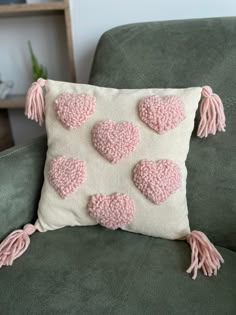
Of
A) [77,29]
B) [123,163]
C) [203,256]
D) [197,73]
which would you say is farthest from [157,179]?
[77,29]

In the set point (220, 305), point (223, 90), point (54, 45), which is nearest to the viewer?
point (220, 305)

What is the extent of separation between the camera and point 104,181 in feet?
2.76

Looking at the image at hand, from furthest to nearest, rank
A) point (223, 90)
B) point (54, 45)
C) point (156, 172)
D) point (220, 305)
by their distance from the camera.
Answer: point (54, 45) < point (223, 90) < point (156, 172) < point (220, 305)

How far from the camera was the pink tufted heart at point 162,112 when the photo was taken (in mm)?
811

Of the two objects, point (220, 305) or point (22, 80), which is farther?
point (22, 80)

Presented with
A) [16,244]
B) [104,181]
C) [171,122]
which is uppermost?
[171,122]

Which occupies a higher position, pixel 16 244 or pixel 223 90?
pixel 223 90

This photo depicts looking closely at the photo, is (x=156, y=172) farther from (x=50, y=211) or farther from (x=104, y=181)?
(x=50, y=211)

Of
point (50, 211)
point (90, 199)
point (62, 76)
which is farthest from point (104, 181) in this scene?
point (62, 76)

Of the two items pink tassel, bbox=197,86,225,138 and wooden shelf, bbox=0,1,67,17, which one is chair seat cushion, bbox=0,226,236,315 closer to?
pink tassel, bbox=197,86,225,138

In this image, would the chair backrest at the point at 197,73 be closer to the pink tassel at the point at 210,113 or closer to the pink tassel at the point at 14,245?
the pink tassel at the point at 210,113

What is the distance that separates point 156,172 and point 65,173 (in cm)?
22

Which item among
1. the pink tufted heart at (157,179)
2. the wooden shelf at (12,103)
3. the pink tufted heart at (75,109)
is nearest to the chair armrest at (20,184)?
the pink tufted heart at (75,109)

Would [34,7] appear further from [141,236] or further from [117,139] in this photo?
[141,236]
